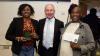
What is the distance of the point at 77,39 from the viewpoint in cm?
291

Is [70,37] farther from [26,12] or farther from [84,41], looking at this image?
[26,12]

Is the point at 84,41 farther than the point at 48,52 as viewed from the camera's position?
No

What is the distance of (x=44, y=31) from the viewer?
10.9ft

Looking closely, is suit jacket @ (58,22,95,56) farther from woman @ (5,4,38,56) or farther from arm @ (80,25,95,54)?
woman @ (5,4,38,56)

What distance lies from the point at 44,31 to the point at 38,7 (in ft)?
3.34

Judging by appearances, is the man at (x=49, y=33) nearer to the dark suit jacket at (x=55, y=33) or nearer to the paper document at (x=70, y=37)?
the dark suit jacket at (x=55, y=33)

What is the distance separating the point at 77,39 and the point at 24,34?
0.68 m

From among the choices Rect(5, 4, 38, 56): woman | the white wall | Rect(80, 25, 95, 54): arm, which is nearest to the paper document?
Rect(80, 25, 95, 54): arm

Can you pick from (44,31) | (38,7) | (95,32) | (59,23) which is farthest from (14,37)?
(95,32)

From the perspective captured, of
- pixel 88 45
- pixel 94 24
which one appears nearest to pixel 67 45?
pixel 88 45

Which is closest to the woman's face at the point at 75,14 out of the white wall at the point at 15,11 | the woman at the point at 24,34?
the woman at the point at 24,34

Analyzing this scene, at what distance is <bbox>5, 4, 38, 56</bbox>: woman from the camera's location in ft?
10.5

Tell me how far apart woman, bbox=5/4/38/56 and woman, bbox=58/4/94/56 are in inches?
16.0

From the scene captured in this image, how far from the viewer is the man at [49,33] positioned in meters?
3.28
